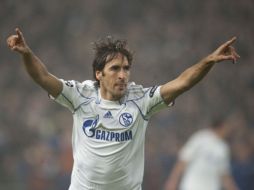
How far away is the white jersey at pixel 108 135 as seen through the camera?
703cm

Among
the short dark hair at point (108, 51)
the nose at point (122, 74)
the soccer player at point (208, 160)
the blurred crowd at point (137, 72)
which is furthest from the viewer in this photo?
the blurred crowd at point (137, 72)

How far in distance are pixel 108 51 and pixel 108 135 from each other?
0.71m

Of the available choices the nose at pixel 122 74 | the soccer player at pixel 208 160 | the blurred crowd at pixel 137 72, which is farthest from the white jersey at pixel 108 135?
the blurred crowd at pixel 137 72

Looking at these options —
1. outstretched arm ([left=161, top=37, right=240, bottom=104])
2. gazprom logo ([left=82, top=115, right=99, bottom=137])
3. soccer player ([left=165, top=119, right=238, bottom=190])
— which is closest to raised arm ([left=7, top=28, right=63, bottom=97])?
gazprom logo ([left=82, top=115, right=99, bottom=137])

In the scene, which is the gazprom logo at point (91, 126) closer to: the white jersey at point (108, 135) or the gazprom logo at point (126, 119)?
the white jersey at point (108, 135)

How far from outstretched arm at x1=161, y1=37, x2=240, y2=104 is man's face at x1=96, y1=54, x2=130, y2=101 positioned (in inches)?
13.7

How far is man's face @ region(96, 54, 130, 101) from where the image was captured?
6.99m

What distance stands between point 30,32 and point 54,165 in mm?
5346

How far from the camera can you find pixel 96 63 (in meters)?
7.31

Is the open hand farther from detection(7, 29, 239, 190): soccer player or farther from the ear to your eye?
the ear

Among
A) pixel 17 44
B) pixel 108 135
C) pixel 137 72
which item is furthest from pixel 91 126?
pixel 137 72

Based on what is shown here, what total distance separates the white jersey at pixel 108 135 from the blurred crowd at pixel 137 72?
694 centimetres

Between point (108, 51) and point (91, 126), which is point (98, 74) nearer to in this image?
point (108, 51)

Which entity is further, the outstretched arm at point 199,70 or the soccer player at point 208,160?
the soccer player at point 208,160
